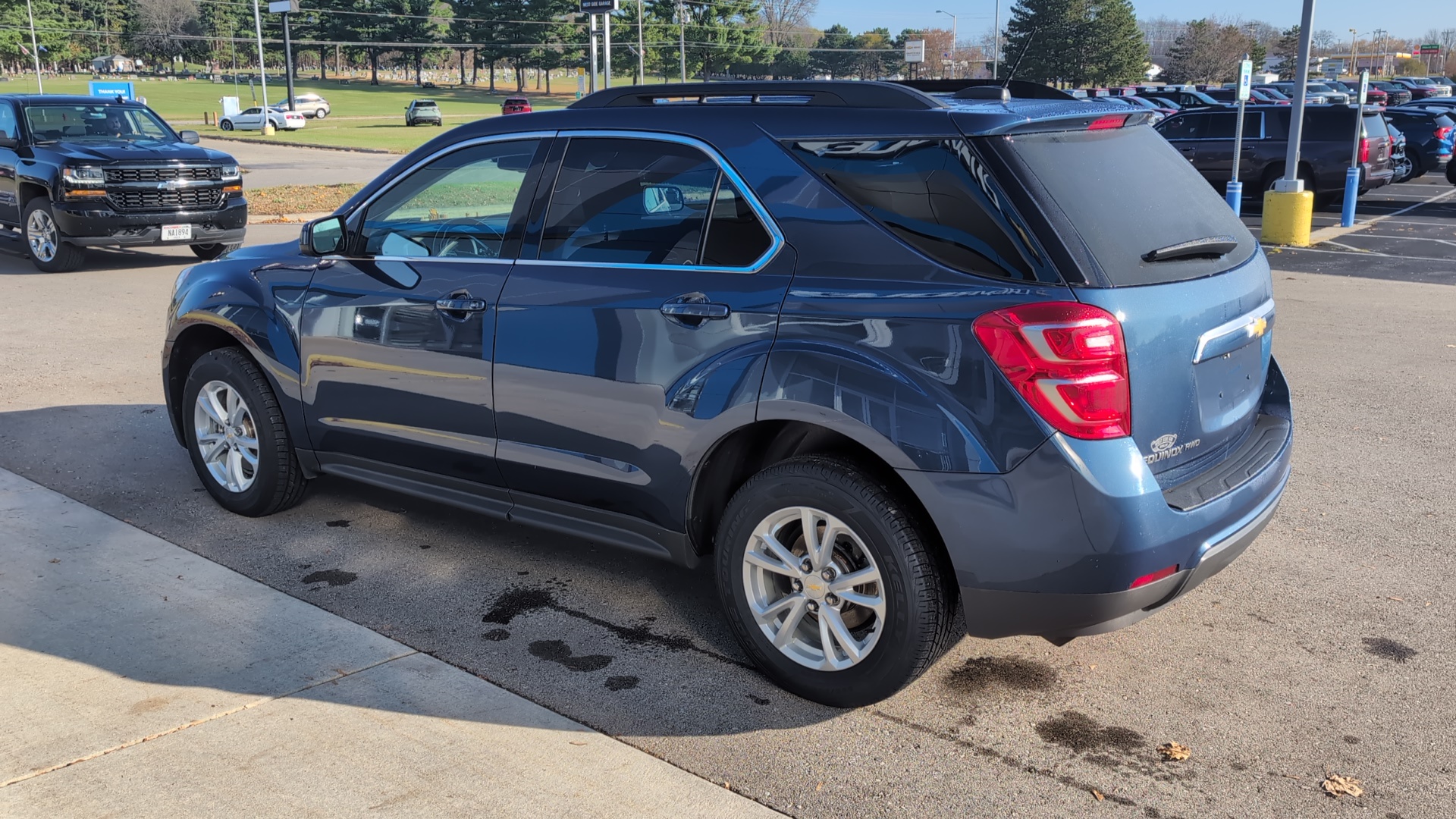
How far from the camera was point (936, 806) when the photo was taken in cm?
315

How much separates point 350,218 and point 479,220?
2.20 feet

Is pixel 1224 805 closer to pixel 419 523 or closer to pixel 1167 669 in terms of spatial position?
pixel 1167 669

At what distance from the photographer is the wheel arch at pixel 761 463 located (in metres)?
3.49

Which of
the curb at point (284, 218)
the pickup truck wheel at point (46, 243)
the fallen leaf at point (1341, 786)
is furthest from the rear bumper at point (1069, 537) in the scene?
the curb at point (284, 218)

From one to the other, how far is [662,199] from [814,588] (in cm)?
137

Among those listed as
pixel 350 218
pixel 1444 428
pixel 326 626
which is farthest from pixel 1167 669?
pixel 1444 428

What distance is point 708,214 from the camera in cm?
384

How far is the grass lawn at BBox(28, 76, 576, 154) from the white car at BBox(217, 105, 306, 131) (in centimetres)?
60

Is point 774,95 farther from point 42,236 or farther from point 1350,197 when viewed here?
point 1350,197

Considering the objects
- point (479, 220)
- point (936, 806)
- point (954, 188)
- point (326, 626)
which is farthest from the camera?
point (479, 220)

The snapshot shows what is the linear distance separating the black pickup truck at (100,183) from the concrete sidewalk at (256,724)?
29.6 feet

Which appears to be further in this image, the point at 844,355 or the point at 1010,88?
the point at 1010,88

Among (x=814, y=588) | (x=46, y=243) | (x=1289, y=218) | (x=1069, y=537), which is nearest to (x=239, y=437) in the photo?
(x=814, y=588)

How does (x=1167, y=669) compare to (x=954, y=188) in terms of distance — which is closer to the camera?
(x=954, y=188)
